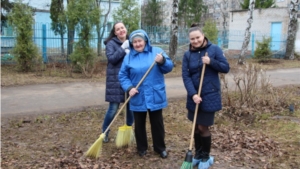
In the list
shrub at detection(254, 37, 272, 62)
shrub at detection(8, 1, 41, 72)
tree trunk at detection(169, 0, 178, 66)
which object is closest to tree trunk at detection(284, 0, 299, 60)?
shrub at detection(254, 37, 272, 62)

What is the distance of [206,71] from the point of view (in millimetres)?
3180

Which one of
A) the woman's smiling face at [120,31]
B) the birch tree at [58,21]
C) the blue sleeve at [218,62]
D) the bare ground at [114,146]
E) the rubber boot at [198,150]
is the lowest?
the bare ground at [114,146]

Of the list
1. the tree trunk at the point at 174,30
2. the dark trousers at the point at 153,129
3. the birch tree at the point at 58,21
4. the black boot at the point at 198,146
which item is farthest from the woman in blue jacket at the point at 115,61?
the tree trunk at the point at 174,30

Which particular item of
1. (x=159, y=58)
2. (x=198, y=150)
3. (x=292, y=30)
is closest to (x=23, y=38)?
(x=159, y=58)

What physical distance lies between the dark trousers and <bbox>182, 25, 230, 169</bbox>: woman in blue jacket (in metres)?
0.42

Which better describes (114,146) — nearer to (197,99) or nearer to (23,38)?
(197,99)

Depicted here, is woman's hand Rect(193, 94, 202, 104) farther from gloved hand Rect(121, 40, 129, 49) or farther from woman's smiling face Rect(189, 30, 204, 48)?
gloved hand Rect(121, 40, 129, 49)

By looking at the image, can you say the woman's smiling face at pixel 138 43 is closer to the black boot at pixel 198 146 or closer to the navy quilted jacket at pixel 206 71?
the navy quilted jacket at pixel 206 71

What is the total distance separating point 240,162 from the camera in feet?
11.7

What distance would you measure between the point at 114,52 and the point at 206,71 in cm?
126

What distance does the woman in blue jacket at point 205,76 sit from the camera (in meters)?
3.11

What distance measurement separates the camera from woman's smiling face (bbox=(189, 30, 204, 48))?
3081mm

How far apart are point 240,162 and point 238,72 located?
263 cm

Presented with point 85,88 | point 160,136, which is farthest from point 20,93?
point 160,136
